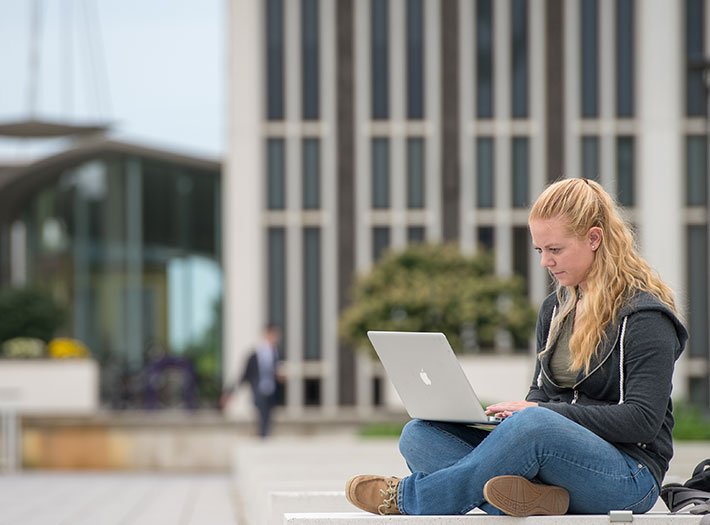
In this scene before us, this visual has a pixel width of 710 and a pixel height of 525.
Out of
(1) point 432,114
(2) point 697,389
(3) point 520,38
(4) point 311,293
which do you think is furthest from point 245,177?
(2) point 697,389

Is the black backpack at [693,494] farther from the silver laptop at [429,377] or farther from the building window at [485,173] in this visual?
the building window at [485,173]

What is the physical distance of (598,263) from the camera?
17.5 ft

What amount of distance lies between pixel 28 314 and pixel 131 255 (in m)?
6.83

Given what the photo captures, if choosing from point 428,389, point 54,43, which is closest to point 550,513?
point 428,389

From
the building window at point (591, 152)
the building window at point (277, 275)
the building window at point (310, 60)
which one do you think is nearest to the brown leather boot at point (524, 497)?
the building window at point (277, 275)

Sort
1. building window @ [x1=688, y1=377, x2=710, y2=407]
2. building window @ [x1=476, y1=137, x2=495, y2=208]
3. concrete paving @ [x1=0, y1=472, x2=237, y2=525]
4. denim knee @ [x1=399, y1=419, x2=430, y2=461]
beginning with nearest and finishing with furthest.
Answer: denim knee @ [x1=399, y1=419, x2=430, y2=461]
concrete paving @ [x1=0, y1=472, x2=237, y2=525]
building window @ [x1=688, y1=377, x2=710, y2=407]
building window @ [x1=476, y1=137, x2=495, y2=208]

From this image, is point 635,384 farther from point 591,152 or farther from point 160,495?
point 591,152

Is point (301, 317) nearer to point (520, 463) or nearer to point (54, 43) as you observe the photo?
point (54, 43)

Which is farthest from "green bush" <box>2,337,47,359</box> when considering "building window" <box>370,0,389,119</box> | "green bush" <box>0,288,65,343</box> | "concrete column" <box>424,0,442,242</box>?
"building window" <box>370,0,389,119</box>

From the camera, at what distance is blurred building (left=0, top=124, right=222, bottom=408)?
36.5m

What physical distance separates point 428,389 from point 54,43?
→ 35.6 m

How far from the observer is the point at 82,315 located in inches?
1444

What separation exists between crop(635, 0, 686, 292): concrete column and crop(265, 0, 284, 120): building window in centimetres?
743

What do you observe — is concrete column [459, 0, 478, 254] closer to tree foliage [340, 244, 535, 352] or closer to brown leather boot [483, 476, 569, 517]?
tree foliage [340, 244, 535, 352]
